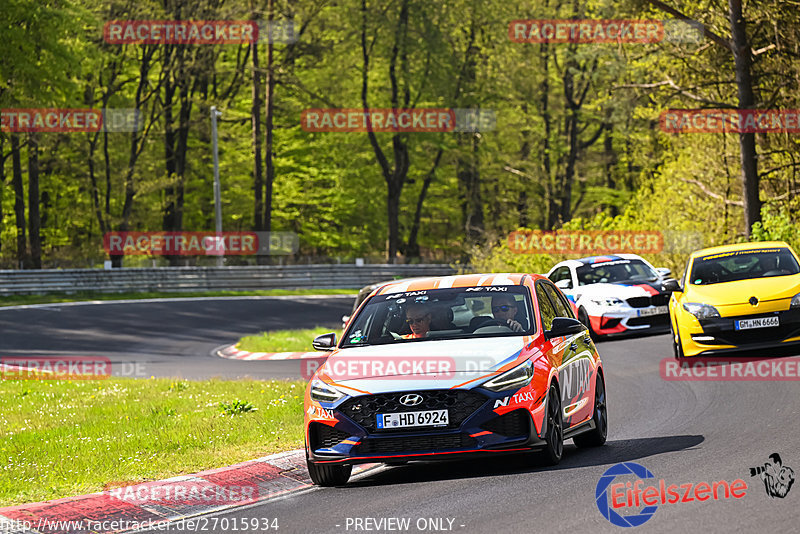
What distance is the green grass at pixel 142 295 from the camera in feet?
142

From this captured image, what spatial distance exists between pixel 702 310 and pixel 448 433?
8828 millimetres

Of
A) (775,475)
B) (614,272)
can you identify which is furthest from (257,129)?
(775,475)

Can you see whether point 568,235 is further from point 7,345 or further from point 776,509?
point 776,509

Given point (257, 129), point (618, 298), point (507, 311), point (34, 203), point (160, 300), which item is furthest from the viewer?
point (257, 129)

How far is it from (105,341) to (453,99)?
39.5m

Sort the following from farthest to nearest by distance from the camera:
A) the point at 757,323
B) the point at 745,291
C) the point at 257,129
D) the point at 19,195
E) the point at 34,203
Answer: the point at 257,129, the point at 19,195, the point at 34,203, the point at 745,291, the point at 757,323

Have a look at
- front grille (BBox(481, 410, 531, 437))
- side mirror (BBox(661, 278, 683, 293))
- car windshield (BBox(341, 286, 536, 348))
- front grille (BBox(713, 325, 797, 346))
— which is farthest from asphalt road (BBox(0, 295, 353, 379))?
front grille (BBox(481, 410, 531, 437))

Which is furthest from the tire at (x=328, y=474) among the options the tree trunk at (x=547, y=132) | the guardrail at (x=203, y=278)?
the tree trunk at (x=547, y=132)

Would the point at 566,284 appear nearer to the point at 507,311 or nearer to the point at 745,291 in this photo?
the point at 745,291

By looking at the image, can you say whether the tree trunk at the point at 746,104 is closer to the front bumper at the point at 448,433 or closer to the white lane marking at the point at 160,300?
the white lane marking at the point at 160,300

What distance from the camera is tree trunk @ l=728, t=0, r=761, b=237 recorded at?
105 ft

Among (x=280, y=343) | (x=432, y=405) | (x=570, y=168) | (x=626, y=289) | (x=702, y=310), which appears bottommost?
(x=280, y=343)

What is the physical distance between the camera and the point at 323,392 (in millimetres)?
9117

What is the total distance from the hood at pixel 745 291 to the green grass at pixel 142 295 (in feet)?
101
